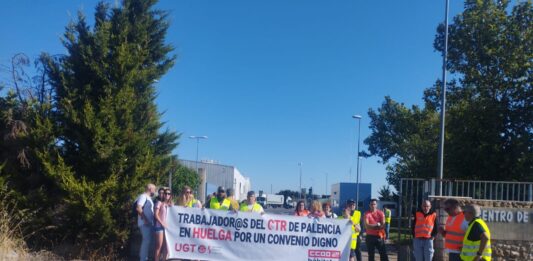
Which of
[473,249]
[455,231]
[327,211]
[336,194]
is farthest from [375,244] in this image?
[336,194]

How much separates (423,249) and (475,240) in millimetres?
3515

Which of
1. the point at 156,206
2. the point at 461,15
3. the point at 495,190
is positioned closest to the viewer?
the point at 156,206

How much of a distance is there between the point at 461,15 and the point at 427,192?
495 inches

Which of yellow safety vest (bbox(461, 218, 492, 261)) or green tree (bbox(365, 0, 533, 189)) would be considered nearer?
yellow safety vest (bbox(461, 218, 492, 261))

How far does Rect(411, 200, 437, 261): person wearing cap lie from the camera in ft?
38.6

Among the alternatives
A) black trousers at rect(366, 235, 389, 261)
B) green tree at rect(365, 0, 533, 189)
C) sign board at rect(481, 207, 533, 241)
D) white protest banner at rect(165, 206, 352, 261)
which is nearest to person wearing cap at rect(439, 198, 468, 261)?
white protest banner at rect(165, 206, 352, 261)

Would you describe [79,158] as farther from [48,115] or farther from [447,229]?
[447,229]

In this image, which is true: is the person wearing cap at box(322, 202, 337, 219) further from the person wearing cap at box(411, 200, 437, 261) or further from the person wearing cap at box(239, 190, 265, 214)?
the person wearing cap at box(411, 200, 437, 261)

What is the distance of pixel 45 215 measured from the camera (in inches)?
491

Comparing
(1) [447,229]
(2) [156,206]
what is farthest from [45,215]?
(1) [447,229]

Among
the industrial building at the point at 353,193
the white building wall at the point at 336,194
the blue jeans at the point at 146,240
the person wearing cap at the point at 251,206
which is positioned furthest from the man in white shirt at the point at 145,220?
the white building wall at the point at 336,194

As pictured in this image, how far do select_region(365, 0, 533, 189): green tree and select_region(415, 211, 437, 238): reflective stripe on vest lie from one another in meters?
11.7

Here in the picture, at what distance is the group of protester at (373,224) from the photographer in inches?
338

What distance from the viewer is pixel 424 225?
464 inches
